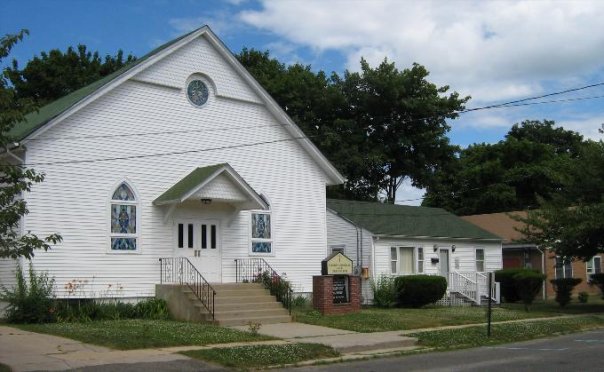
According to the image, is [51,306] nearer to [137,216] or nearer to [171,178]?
[137,216]

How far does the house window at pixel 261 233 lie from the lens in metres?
24.4

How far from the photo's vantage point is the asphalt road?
12.8 metres

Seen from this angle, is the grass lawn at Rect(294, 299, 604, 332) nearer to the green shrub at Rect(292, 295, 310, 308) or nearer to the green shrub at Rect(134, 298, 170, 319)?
the green shrub at Rect(292, 295, 310, 308)

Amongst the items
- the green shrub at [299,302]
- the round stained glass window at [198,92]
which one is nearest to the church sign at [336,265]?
the green shrub at [299,302]

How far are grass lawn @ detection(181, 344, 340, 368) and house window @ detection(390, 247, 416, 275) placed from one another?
15669 mm

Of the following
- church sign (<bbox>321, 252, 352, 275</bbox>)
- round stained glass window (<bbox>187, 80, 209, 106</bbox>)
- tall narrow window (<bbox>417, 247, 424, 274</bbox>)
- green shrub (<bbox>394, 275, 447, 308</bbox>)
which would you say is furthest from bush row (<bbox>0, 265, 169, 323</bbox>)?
tall narrow window (<bbox>417, 247, 424, 274</bbox>)

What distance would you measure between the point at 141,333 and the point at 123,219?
19.9 feet

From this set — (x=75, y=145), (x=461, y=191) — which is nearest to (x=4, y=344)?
(x=75, y=145)

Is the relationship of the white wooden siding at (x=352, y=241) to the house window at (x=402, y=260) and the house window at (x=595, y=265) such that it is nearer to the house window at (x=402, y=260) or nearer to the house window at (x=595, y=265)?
the house window at (x=402, y=260)

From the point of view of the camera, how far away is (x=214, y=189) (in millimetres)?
22016

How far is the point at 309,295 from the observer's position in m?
25.8

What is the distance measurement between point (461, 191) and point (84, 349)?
4692 cm

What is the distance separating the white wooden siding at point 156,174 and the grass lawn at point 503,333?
7983 millimetres

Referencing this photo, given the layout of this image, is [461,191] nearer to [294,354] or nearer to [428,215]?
[428,215]
